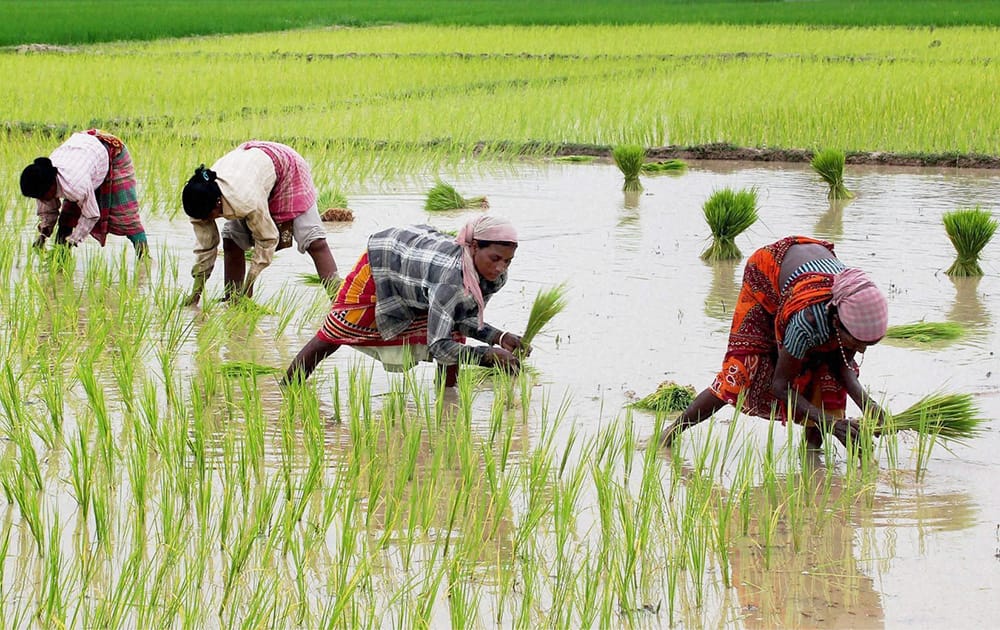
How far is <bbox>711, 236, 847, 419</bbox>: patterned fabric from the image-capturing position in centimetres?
351

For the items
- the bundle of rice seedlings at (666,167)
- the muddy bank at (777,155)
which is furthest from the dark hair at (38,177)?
the muddy bank at (777,155)

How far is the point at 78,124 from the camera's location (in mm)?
9742

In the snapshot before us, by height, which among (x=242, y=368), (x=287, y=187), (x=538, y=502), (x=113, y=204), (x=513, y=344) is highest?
(x=287, y=187)

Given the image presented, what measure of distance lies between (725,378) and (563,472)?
518 millimetres

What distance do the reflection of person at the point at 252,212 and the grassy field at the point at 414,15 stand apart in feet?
45.3

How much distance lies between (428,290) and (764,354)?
0.98m

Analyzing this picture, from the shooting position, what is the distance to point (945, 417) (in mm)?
3500

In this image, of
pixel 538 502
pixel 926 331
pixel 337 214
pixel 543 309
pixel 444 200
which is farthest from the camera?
pixel 444 200

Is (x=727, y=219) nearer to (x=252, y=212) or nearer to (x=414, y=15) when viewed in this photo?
(x=252, y=212)

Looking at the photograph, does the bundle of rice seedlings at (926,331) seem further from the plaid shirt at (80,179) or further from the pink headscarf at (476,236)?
the plaid shirt at (80,179)

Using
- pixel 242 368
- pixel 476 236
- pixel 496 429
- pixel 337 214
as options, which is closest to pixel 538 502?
pixel 496 429

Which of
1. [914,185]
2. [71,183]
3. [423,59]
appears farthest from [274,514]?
[423,59]

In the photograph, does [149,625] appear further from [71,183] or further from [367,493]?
[71,183]

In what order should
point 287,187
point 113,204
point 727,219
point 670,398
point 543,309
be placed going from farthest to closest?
point 727,219 < point 113,204 < point 287,187 < point 543,309 < point 670,398
